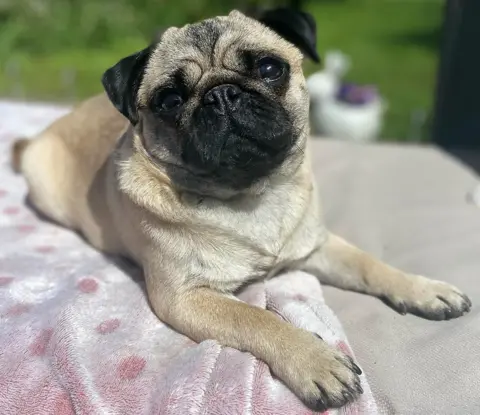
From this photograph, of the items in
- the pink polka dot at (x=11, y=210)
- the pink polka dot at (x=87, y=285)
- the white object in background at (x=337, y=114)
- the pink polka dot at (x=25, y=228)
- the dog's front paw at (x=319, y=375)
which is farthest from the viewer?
the white object in background at (x=337, y=114)

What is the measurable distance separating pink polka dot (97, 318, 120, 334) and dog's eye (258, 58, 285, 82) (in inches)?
29.7

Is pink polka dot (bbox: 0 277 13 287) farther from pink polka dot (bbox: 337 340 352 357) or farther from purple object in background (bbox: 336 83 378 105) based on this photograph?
purple object in background (bbox: 336 83 378 105)

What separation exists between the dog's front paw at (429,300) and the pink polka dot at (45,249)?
1115 millimetres

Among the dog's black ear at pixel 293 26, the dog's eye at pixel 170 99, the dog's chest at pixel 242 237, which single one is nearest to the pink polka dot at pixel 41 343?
the dog's chest at pixel 242 237

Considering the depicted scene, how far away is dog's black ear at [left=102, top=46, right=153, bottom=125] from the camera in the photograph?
1.52m

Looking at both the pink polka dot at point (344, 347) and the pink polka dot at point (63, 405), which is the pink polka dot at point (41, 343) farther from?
the pink polka dot at point (344, 347)

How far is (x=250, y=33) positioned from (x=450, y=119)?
1.88 metres

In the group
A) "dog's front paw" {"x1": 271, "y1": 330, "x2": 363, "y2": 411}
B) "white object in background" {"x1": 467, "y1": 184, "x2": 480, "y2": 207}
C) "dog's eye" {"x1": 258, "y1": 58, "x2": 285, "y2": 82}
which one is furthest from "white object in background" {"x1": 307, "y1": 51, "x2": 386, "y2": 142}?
"dog's front paw" {"x1": 271, "y1": 330, "x2": 363, "y2": 411}

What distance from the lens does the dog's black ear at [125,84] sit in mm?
1519

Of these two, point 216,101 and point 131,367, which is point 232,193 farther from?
point 131,367

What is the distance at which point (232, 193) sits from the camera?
60.5 inches

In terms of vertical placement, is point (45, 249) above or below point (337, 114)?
below

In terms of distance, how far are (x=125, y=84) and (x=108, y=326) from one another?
64 centimetres

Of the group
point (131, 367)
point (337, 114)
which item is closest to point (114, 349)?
point (131, 367)
